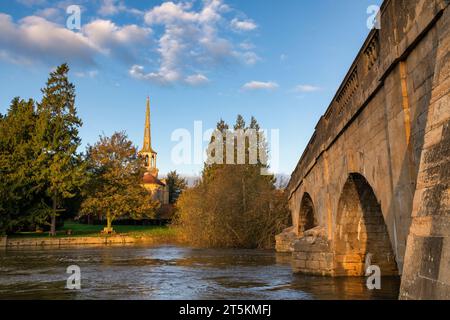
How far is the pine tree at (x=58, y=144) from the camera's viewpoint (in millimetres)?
39094

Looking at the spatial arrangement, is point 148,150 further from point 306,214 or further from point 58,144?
point 306,214

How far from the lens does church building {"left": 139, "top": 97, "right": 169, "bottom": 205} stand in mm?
79812

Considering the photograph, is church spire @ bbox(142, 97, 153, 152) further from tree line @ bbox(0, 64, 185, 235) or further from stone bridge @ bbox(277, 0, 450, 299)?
stone bridge @ bbox(277, 0, 450, 299)

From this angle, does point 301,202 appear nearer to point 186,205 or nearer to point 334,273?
point 334,273

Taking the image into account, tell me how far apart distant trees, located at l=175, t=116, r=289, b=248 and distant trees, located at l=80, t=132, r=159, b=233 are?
11504 millimetres

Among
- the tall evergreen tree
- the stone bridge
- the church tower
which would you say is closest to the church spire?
the church tower

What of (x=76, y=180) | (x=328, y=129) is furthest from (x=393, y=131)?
(x=76, y=180)

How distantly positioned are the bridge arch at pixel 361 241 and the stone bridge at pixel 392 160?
32 millimetres

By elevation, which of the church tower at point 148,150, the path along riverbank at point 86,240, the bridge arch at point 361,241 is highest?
the church tower at point 148,150

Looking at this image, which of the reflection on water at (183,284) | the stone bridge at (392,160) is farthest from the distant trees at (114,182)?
the stone bridge at (392,160)

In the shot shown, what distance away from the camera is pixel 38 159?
38.2 meters

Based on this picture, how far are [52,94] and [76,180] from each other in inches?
405

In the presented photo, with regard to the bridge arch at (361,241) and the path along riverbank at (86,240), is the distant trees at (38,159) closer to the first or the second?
the path along riverbank at (86,240)

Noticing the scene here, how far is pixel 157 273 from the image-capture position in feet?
52.5
